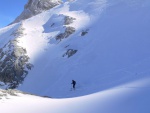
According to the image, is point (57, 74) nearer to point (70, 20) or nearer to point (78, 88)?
point (78, 88)

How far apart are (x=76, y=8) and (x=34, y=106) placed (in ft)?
155

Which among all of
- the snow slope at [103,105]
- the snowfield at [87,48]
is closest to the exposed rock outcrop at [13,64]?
the snowfield at [87,48]

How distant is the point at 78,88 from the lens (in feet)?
108

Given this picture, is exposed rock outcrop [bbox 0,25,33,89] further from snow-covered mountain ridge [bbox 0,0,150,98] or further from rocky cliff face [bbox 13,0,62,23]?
rocky cliff face [bbox 13,0,62,23]

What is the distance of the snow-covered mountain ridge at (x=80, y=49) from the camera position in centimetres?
3294

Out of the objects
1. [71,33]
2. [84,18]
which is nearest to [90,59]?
[71,33]

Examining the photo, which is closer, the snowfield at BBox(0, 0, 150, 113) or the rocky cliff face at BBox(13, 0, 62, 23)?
the snowfield at BBox(0, 0, 150, 113)

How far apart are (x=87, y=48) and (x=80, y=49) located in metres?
1.28

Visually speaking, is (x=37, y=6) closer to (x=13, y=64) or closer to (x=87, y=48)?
(x=13, y=64)

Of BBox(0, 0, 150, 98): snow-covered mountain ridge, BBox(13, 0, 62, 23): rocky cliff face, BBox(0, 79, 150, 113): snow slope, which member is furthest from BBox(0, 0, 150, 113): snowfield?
BBox(13, 0, 62, 23): rocky cliff face

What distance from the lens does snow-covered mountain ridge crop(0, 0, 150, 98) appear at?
108ft

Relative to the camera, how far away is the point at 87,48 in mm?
41531

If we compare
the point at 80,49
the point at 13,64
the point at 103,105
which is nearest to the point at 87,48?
the point at 80,49

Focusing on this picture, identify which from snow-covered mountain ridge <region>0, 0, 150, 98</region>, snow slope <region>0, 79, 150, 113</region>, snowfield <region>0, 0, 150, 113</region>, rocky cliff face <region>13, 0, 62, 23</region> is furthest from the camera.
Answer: rocky cliff face <region>13, 0, 62, 23</region>
